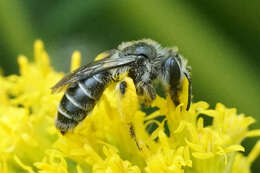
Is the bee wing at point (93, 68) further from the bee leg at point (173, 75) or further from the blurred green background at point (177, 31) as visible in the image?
the blurred green background at point (177, 31)

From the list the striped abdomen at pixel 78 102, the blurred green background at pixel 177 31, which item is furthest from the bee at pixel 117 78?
the blurred green background at pixel 177 31

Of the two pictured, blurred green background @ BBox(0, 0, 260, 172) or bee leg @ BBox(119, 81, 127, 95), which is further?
blurred green background @ BBox(0, 0, 260, 172)

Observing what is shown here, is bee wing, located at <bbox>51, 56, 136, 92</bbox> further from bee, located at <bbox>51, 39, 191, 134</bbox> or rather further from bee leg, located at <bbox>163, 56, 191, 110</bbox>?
bee leg, located at <bbox>163, 56, 191, 110</bbox>

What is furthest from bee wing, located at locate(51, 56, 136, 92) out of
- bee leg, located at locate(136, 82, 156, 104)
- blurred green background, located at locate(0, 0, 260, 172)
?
blurred green background, located at locate(0, 0, 260, 172)

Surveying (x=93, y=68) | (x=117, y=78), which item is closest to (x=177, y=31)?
(x=117, y=78)

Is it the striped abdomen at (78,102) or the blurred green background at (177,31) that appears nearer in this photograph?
the striped abdomen at (78,102)

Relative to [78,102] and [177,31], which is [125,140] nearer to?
[78,102]

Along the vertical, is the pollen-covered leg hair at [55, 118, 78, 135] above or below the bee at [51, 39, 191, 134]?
below
